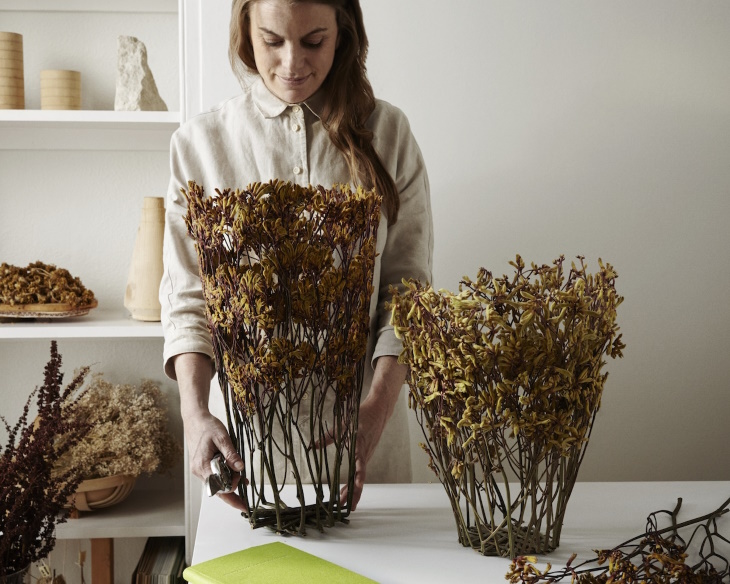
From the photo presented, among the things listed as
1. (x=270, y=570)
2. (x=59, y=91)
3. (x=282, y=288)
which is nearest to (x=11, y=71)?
(x=59, y=91)

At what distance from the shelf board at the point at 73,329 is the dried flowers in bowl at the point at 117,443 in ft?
0.53

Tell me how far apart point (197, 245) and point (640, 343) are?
1283 millimetres

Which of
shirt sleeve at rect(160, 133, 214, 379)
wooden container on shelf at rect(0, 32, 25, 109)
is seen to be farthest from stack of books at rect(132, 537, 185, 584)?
wooden container on shelf at rect(0, 32, 25, 109)

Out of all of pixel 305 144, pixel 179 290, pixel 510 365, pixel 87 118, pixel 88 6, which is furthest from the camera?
pixel 88 6

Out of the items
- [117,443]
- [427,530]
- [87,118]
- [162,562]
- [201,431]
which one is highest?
[87,118]

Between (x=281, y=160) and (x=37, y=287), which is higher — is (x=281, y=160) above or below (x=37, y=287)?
above

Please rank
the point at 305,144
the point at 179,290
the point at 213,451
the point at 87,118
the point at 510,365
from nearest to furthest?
1. the point at 510,365
2. the point at 213,451
3. the point at 179,290
4. the point at 305,144
5. the point at 87,118

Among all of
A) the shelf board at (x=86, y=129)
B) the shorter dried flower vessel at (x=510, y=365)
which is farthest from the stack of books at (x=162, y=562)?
the shorter dried flower vessel at (x=510, y=365)

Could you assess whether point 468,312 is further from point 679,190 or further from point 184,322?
point 679,190

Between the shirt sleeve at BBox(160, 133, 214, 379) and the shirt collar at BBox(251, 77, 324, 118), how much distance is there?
0.45 feet

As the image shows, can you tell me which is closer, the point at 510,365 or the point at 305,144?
A: the point at 510,365

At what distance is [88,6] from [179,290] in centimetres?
111

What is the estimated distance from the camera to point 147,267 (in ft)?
5.57

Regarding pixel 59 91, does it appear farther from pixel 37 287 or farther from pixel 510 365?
pixel 510 365
